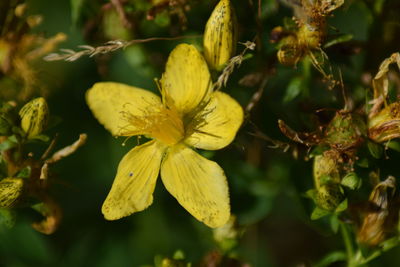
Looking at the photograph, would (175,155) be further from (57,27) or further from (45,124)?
(57,27)

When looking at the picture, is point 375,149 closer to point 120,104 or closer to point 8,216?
point 120,104

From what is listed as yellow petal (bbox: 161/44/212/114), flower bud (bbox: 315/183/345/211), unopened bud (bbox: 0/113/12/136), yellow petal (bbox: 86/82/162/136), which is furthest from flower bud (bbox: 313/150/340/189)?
unopened bud (bbox: 0/113/12/136)

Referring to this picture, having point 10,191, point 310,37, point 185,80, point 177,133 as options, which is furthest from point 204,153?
point 10,191

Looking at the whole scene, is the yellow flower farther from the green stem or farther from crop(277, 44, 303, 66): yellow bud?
the green stem

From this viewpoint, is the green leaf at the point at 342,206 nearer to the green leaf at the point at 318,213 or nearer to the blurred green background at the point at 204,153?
the green leaf at the point at 318,213

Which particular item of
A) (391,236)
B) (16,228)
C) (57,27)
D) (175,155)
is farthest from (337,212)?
(57,27)

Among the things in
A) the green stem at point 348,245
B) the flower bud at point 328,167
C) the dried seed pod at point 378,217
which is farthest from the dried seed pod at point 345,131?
the green stem at point 348,245

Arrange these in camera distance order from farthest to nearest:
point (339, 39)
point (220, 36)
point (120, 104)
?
point (120, 104) < point (339, 39) < point (220, 36)
